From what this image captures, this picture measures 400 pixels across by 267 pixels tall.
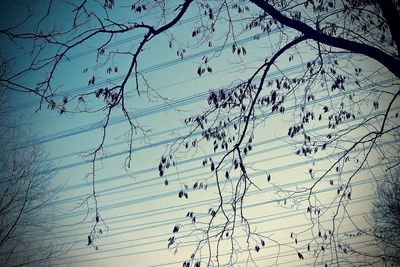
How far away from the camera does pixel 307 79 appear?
13.3ft

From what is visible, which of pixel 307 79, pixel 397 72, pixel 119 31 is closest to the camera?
pixel 397 72

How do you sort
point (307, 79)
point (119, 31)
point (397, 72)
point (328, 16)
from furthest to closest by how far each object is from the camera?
point (307, 79) → point (328, 16) → point (119, 31) → point (397, 72)

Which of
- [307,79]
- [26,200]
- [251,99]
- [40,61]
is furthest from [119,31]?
[26,200]

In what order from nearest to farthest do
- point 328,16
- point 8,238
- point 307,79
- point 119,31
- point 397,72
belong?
point 397,72, point 119,31, point 328,16, point 307,79, point 8,238

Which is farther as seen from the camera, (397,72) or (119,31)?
(119,31)

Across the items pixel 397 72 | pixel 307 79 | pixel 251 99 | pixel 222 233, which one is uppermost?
pixel 307 79

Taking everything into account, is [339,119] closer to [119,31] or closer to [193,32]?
[193,32]

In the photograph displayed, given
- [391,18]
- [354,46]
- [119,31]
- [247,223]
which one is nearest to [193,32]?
[119,31]

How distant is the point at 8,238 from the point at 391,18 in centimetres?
1171

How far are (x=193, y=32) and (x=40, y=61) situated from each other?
2228 mm

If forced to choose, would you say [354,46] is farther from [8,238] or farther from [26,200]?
[8,238]

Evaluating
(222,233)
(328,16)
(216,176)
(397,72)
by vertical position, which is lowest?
(222,233)

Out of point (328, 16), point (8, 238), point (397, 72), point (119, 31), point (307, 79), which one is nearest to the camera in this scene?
point (397, 72)

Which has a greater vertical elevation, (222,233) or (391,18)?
(391,18)
